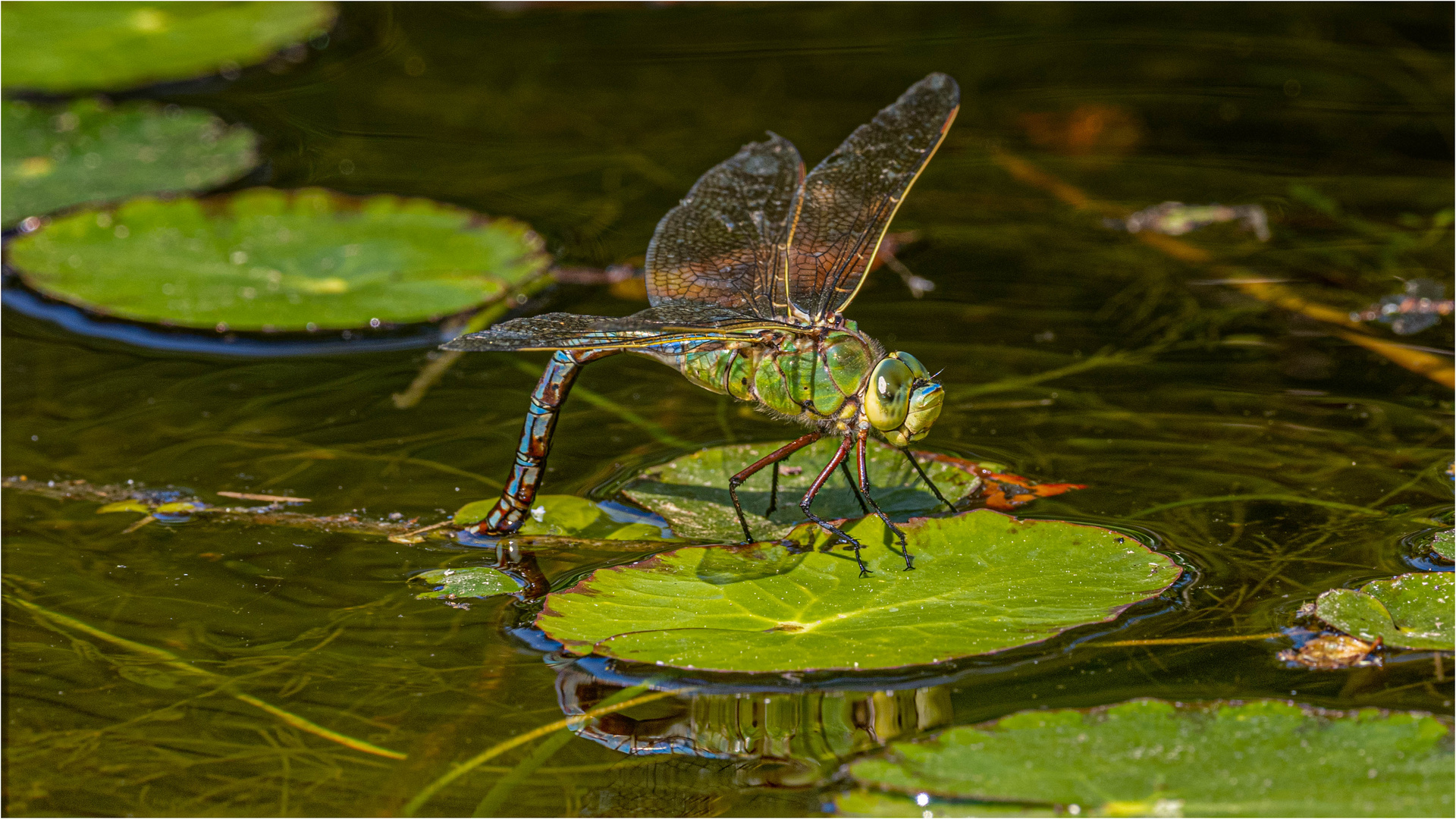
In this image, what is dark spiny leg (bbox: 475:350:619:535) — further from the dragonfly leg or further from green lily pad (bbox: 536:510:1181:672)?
the dragonfly leg

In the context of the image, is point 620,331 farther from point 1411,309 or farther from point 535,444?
point 1411,309

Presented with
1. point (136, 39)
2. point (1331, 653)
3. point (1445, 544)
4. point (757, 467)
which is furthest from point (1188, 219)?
point (136, 39)

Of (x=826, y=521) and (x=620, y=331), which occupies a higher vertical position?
(x=620, y=331)

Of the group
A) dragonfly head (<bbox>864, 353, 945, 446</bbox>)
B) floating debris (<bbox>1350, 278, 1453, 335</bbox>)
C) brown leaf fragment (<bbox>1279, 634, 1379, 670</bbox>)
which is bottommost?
brown leaf fragment (<bbox>1279, 634, 1379, 670</bbox>)

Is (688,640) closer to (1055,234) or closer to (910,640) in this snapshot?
(910,640)

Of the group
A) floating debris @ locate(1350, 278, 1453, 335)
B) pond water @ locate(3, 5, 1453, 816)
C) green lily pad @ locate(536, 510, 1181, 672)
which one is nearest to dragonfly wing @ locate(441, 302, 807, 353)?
pond water @ locate(3, 5, 1453, 816)

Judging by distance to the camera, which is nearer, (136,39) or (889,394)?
(889,394)

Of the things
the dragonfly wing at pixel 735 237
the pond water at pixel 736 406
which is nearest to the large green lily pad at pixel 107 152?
the pond water at pixel 736 406
